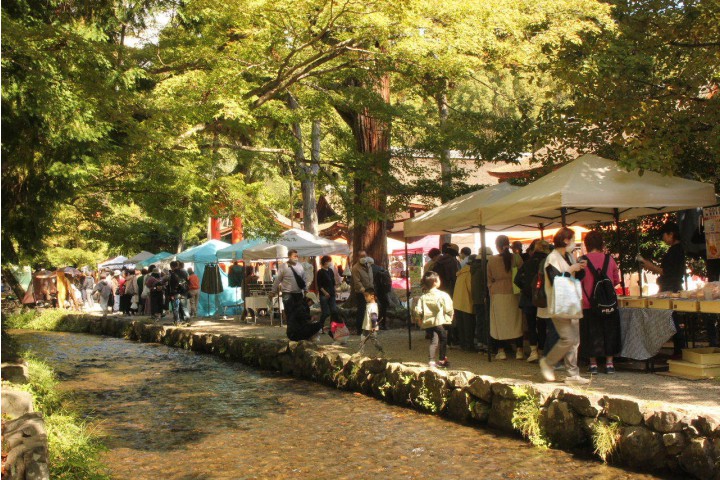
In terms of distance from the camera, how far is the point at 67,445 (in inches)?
276

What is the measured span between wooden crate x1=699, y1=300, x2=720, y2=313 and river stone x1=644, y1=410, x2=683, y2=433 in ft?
7.74

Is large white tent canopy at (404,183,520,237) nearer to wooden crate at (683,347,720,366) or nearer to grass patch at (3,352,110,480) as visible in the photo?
wooden crate at (683,347,720,366)

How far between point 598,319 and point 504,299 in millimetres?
2192

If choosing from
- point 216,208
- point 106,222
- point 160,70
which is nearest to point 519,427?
point 216,208

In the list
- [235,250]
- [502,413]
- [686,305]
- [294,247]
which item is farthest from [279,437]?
[235,250]

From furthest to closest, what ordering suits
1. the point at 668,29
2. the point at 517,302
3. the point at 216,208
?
1. the point at 216,208
2. the point at 517,302
3. the point at 668,29

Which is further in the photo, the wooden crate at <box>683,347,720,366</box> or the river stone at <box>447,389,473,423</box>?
the river stone at <box>447,389,473,423</box>

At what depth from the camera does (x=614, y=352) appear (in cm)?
921

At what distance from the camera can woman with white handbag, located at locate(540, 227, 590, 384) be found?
848cm

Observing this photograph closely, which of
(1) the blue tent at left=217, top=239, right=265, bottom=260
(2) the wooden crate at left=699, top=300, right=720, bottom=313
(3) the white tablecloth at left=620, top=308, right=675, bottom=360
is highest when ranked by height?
(1) the blue tent at left=217, top=239, right=265, bottom=260

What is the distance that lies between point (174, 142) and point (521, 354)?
314 inches

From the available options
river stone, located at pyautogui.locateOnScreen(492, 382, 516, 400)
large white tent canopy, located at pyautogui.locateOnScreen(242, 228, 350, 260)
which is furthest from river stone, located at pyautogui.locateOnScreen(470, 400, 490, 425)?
large white tent canopy, located at pyautogui.locateOnScreen(242, 228, 350, 260)

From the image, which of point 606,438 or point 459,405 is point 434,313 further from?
point 606,438

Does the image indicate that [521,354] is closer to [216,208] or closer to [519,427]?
[519,427]
